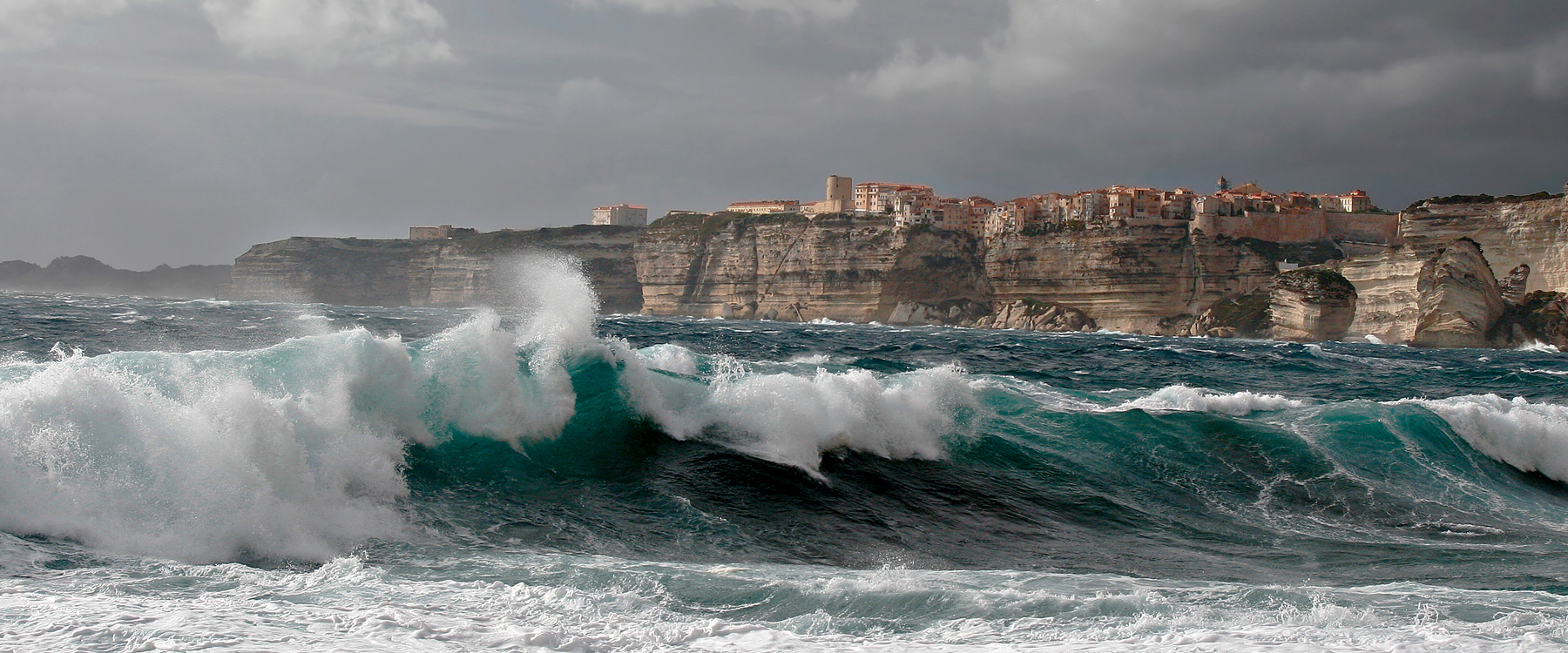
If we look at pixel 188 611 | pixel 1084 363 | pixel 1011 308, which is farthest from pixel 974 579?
pixel 1011 308

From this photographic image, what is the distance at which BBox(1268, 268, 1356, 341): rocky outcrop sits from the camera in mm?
65375

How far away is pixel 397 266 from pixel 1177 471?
377 feet

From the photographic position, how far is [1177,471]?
40.4 feet

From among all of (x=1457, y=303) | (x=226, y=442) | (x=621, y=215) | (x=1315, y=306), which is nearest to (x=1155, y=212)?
(x=1315, y=306)

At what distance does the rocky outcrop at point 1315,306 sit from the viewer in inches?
2574

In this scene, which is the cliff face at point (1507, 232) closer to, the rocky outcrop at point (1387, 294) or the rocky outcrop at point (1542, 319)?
the rocky outcrop at point (1387, 294)

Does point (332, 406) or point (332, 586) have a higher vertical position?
point (332, 406)

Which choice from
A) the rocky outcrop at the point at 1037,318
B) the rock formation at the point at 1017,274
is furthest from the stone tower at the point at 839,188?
the rocky outcrop at the point at 1037,318

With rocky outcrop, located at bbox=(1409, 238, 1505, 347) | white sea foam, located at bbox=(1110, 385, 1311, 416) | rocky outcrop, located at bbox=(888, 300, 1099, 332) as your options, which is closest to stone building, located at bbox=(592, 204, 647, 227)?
rocky outcrop, located at bbox=(888, 300, 1099, 332)

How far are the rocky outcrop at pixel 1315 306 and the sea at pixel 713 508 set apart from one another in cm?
5534

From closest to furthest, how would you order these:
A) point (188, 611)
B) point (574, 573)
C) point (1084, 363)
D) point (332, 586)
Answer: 1. point (188, 611)
2. point (332, 586)
3. point (574, 573)
4. point (1084, 363)

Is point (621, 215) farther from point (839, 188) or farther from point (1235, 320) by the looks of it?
point (1235, 320)

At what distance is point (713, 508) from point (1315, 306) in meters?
66.9

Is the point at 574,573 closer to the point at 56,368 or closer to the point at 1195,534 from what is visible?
the point at 56,368
